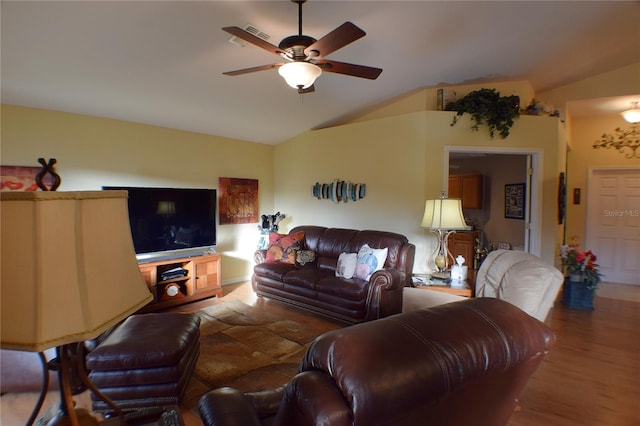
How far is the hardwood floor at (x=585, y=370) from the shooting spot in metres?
2.11

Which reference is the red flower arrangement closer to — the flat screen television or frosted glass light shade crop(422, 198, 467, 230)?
frosted glass light shade crop(422, 198, 467, 230)

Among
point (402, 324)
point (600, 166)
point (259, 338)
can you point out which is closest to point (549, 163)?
point (600, 166)

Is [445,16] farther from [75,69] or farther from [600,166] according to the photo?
[600,166]

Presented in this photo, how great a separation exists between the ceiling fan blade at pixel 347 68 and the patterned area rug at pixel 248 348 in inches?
94.9

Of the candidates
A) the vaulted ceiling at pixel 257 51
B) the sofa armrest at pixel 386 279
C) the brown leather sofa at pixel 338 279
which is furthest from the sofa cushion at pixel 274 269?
the vaulted ceiling at pixel 257 51

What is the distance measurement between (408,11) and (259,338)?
130 inches

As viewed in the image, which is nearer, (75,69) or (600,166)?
(75,69)

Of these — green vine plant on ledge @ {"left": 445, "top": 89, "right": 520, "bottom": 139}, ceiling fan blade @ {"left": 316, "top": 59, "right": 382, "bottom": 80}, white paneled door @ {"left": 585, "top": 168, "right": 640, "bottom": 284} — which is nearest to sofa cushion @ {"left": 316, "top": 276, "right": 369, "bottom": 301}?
ceiling fan blade @ {"left": 316, "top": 59, "right": 382, "bottom": 80}

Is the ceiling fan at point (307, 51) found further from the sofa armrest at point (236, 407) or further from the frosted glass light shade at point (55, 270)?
the sofa armrest at point (236, 407)

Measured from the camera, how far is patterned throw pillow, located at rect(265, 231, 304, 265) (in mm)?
4516

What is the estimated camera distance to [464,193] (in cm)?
660

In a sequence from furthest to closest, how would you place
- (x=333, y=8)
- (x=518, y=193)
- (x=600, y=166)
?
(x=518, y=193) < (x=600, y=166) < (x=333, y=8)

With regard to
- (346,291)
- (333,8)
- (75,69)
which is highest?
(333,8)

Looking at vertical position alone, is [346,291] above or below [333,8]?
below
